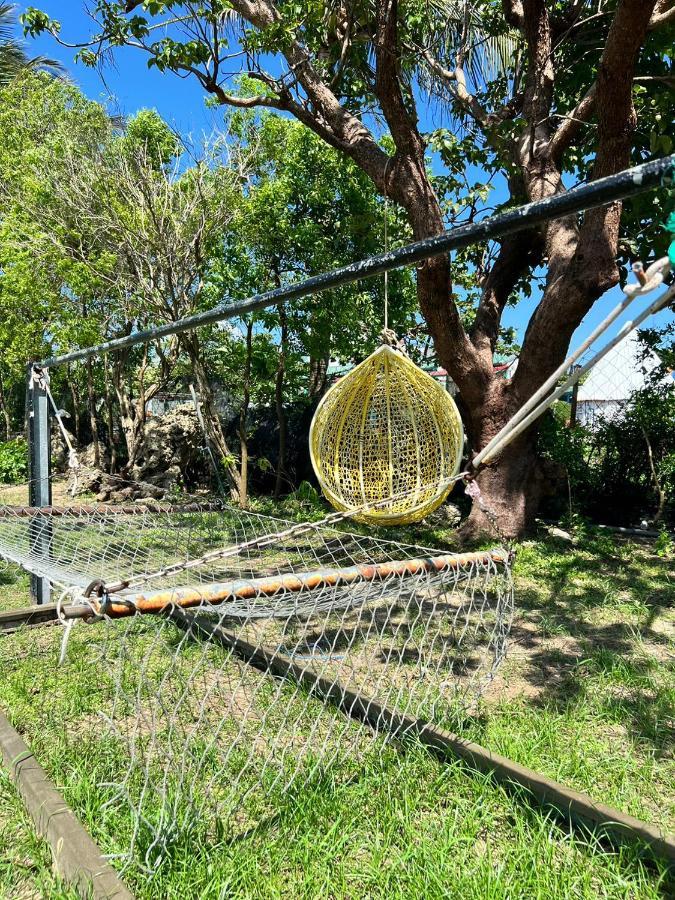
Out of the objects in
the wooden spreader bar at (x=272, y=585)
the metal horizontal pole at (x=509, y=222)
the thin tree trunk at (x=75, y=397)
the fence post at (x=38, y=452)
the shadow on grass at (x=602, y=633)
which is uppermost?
the thin tree trunk at (x=75, y=397)

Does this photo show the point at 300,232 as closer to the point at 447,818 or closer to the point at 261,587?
the point at 261,587

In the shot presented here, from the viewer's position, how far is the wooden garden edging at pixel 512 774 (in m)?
1.44

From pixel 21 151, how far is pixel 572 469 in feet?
24.7

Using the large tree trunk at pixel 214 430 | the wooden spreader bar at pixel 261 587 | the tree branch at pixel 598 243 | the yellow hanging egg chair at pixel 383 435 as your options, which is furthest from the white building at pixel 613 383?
the wooden spreader bar at pixel 261 587

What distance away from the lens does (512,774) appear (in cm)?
166

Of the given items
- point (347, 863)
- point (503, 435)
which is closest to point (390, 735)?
point (347, 863)

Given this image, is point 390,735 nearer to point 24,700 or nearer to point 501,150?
point 24,700

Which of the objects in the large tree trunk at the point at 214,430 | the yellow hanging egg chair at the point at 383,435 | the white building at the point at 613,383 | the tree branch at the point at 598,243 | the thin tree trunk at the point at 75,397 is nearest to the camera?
the yellow hanging egg chair at the point at 383,435

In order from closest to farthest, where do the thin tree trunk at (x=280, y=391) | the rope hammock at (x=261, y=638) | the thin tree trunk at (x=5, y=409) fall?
the rope hammock at (x=261, y=638) → the thin tree trunk at (x=280, y=391) → the thin tree trunk at (x=5, y=409)

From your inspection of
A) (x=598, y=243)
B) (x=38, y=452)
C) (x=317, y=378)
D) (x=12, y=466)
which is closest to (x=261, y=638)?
(x=38, y=452)

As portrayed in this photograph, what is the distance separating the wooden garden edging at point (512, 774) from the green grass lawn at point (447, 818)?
4 centimetres

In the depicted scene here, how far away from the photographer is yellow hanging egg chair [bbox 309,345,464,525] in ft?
10.0

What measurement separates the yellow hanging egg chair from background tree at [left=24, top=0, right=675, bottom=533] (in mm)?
1209

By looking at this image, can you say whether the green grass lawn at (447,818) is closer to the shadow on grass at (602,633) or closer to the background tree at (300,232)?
the shadow on grass at (602,633)
